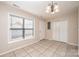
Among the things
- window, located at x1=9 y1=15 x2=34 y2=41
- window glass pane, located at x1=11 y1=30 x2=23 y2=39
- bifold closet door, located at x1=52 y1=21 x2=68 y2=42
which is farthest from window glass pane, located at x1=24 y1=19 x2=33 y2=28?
bifold closet door, located at x1=52 y1=21 x2=68 y2=42

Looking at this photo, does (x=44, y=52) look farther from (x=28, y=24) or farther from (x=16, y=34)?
(x=28, y=24)

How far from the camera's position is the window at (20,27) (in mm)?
3555

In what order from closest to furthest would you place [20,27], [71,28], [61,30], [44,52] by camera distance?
1. [44,52]
2. [20,27]
3. [71,28]
4. [61,30]

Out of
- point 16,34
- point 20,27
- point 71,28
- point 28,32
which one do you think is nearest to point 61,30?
point 71,28

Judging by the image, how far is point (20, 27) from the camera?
4059mm

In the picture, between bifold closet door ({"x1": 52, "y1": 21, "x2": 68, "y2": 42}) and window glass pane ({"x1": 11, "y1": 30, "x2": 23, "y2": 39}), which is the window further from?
bifold closet door ({"x1": 52, "y1": 21, "x2": 68, "y2": 42})

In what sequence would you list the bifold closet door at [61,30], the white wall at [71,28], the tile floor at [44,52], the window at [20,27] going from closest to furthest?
1. the tile floor at [44,52]
2. the window at [20,27]
3. the white wall at [71,28]
4. the bifold closet door at [61,30]

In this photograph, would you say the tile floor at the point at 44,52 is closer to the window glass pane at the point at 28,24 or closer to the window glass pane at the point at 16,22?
the window glass pane at the point at 16,22

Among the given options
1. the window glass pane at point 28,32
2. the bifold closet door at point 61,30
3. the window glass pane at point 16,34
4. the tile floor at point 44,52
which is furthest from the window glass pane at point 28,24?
the bifold closet door at point 61,30

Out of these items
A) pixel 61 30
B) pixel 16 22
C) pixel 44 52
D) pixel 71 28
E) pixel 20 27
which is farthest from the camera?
pixel 61 30

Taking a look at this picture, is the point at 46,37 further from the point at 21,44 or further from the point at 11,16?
the point at 11,16

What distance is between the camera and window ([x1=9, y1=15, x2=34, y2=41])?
3555 millimetres

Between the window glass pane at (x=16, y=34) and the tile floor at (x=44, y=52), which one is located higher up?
the window glass pane at (x=16, y=34)

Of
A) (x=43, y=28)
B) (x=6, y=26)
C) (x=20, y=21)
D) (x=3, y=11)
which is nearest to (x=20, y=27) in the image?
(x=20, y=21)
